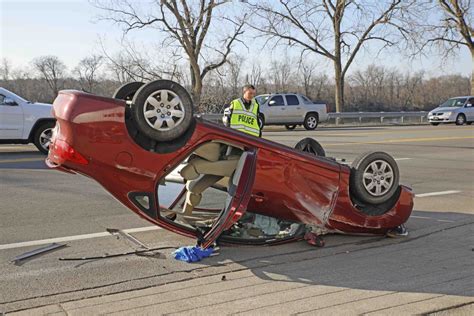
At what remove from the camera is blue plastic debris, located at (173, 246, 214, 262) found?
441 cm

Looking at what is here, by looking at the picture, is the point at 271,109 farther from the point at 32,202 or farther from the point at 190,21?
the point at 32,202

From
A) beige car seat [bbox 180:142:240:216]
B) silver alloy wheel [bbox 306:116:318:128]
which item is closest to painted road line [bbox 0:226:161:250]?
beige car seat [bbox 180:142:240:216]

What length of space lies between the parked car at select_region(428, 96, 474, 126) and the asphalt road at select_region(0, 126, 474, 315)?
76.7 feet

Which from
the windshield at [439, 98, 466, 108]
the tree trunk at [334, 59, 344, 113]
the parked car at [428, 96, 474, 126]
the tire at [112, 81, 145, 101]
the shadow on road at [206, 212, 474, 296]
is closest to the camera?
the shadow on road at [206, 212, 474, 296]

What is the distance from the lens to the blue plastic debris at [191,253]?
14.5 feet

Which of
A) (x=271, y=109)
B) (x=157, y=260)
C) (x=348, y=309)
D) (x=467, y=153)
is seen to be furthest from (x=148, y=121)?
(x=271, y=109)

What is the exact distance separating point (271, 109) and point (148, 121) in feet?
64.6

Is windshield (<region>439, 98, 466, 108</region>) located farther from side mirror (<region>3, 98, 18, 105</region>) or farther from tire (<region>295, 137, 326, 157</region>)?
tire (<region>295, 137, 326, 157</region>)

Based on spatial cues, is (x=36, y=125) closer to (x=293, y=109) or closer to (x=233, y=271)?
(x=233, y=271)

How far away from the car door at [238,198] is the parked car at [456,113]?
26626 mm

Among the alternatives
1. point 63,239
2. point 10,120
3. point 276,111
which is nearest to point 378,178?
point 63,239

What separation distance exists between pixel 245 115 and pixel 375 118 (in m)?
25.5

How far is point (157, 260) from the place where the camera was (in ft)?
14.6

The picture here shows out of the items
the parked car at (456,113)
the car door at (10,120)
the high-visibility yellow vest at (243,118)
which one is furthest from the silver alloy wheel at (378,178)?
the parked car at (456,113)
